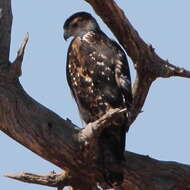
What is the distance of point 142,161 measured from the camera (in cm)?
538

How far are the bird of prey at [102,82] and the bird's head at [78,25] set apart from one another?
1.09 feet

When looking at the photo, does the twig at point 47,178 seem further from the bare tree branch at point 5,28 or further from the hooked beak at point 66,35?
the hooked beak at point 66,35

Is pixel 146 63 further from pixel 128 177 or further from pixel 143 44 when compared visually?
pixel 128 177

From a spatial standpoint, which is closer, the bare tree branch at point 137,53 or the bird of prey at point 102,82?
the bird of prey at point 102,82

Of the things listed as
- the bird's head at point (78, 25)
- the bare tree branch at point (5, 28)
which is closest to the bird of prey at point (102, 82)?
the bird's head at point (78, 25)

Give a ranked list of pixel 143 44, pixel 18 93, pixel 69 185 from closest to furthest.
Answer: pixel 18 93
pixel 69 185
pixel 143 44

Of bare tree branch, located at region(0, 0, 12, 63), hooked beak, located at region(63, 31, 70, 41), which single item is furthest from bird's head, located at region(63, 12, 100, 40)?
bare tree branch, located at region(0, 0, 12, 63)

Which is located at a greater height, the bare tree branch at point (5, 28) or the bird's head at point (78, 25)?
the bird's head at point (78, 25)

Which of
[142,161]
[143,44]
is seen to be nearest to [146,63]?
[143,44]

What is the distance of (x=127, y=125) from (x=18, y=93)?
98 centimetres

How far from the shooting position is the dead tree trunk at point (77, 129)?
483 centimetres

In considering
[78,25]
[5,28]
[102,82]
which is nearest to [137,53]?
[102,82]

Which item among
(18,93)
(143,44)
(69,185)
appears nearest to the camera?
(18,93)

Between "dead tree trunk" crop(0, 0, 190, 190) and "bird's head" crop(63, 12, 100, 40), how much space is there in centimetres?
74
